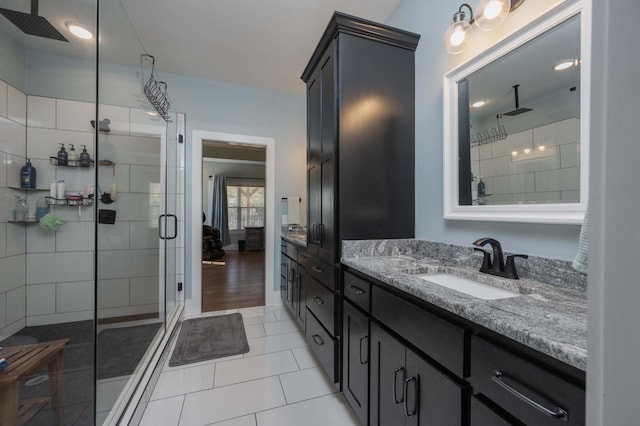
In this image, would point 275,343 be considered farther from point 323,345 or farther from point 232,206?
point 232,206

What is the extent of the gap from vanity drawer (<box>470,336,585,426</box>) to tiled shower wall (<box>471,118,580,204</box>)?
0.73 m

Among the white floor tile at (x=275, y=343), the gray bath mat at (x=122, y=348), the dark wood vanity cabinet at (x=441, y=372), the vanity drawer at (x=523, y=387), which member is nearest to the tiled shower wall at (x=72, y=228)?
the gray bath mat at (x=122, y=348)

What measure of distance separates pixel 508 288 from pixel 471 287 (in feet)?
0.62

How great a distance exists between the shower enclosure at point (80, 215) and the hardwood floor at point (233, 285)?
31.0 inches

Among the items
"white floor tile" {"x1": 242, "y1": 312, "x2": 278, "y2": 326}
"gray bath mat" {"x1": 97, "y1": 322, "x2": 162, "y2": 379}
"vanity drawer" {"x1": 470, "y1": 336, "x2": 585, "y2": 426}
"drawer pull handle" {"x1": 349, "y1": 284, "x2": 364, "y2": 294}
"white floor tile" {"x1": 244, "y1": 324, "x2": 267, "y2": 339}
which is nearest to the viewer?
"vanity drawer" {"x1": 470, "y1": 336, "x2": 585, "y2": 426}

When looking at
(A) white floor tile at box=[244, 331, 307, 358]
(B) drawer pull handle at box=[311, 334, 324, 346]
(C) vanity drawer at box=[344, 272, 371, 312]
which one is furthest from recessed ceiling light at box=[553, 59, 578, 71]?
(A) white floor tile at box=[244, 331, 307, 358]

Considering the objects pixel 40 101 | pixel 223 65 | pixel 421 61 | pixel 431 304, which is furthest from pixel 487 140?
pixel 40 101

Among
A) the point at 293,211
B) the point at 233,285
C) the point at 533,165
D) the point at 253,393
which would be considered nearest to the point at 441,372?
the point at 533,165

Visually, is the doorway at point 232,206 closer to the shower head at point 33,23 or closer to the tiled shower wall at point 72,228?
the tiled shower wall at point 72,228

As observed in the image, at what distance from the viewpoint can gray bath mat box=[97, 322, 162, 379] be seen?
5.21 ft

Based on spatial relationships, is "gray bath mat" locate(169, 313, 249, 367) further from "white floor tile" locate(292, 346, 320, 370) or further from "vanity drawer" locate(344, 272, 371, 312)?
"vanity drawer" locate(344, 272, 371, 312)

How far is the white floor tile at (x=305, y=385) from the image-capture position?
5.43ft

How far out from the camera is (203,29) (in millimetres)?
2221

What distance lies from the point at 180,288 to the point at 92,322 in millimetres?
1219
